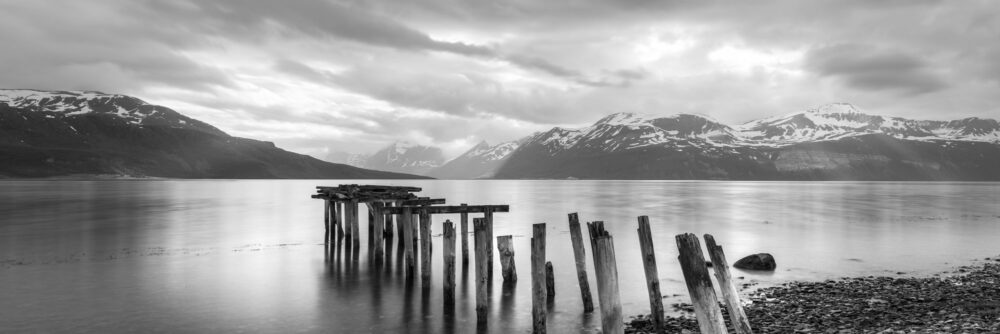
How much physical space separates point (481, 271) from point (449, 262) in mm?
2106

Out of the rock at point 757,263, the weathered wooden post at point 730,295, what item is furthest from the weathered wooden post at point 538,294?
the rock at point 757,263

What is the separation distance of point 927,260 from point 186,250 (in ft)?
125

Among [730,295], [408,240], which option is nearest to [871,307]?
[730,295]

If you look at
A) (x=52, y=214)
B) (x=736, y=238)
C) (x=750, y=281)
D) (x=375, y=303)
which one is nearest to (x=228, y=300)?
(x=375, y=303)

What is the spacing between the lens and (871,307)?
1656 cm

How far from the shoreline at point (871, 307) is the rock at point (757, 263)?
129 inches

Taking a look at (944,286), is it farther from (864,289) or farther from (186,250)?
(186,250)

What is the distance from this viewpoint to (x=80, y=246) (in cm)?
3222

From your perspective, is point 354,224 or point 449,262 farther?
point 354,224

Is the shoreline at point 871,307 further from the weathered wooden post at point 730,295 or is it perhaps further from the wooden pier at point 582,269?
the weathered wooden post at point 730,295

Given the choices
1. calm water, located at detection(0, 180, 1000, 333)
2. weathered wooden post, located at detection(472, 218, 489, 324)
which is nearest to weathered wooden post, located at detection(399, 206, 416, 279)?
calm water, located at detection(0, 180, 1000, 333)

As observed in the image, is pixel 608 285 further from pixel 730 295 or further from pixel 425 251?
pixel 425 251

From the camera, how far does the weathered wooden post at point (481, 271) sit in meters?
16.3

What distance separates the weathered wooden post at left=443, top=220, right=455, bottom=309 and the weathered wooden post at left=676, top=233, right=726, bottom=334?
26.8ft
